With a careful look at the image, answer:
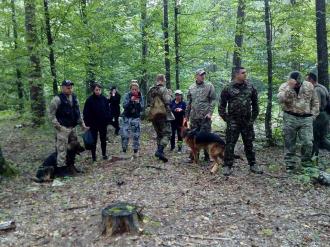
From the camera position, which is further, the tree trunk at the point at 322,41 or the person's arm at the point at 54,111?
the tree trunk at the point at 322,41

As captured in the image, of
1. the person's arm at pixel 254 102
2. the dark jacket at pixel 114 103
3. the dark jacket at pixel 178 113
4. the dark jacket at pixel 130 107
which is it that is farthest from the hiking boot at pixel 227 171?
the dark jacket at pixel 114 103

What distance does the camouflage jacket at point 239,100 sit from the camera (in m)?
8.02

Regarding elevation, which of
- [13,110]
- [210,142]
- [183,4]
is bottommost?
[210,142]

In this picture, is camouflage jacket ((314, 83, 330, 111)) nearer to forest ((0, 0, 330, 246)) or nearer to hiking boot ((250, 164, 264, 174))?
forest ((0, 0, 330, 246))

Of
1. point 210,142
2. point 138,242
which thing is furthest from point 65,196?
point 210,142

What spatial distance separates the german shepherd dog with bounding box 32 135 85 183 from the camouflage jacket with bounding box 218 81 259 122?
3643 millimetres

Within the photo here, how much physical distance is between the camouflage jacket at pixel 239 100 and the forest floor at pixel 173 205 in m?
1.39

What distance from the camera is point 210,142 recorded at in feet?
29.1

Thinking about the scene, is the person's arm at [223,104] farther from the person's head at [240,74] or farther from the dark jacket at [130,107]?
the dark jacket at [130,107]

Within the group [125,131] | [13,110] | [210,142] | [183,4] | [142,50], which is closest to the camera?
[210,142]

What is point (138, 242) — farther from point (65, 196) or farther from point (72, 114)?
point (72, 114)

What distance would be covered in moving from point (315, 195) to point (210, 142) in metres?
2.58

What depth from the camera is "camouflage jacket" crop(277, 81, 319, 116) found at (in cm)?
846

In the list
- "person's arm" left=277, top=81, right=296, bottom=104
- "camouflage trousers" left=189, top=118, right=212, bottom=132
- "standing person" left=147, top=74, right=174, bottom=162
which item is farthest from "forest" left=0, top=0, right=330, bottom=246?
"person's arm" left=277, top=81, right=296, bottom=104
